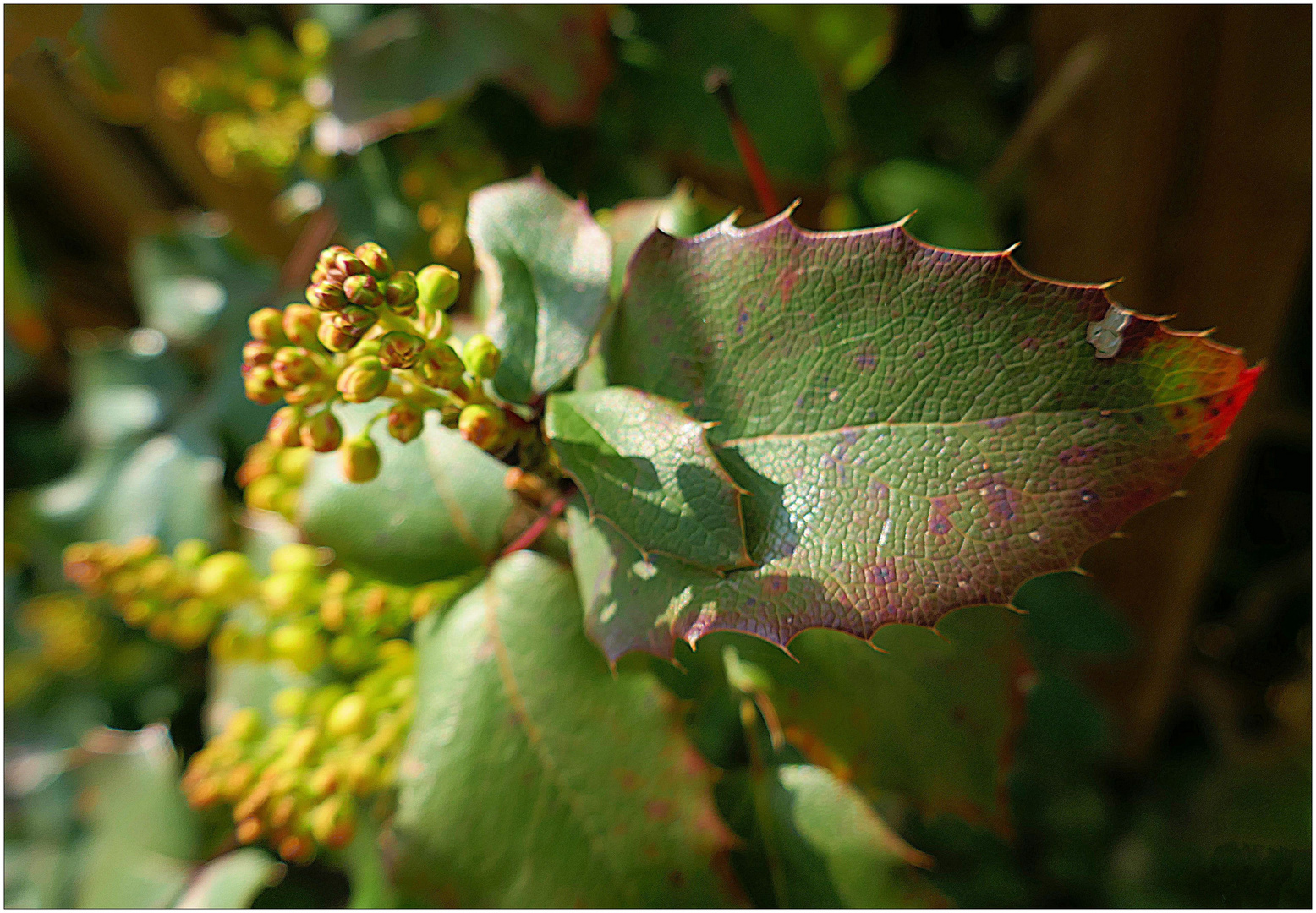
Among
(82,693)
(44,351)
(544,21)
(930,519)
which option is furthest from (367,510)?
(44,351)

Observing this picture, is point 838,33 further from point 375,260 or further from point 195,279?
point 195,279

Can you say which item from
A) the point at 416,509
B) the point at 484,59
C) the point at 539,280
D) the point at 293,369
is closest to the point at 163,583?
the point at 416,509

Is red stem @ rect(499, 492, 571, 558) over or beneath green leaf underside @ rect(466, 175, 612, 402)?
beneath

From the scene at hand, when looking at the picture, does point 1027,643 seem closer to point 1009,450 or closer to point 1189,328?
point 1189,328

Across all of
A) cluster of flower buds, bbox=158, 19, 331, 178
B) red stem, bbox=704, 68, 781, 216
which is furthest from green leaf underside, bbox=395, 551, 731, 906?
cluster of flower buds, bbox=158, 19, 331, 178

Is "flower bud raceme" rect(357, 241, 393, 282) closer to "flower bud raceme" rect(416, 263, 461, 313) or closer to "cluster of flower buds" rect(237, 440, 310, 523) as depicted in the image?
"flower bud raceme" rect(416, 263, 461, 313)
